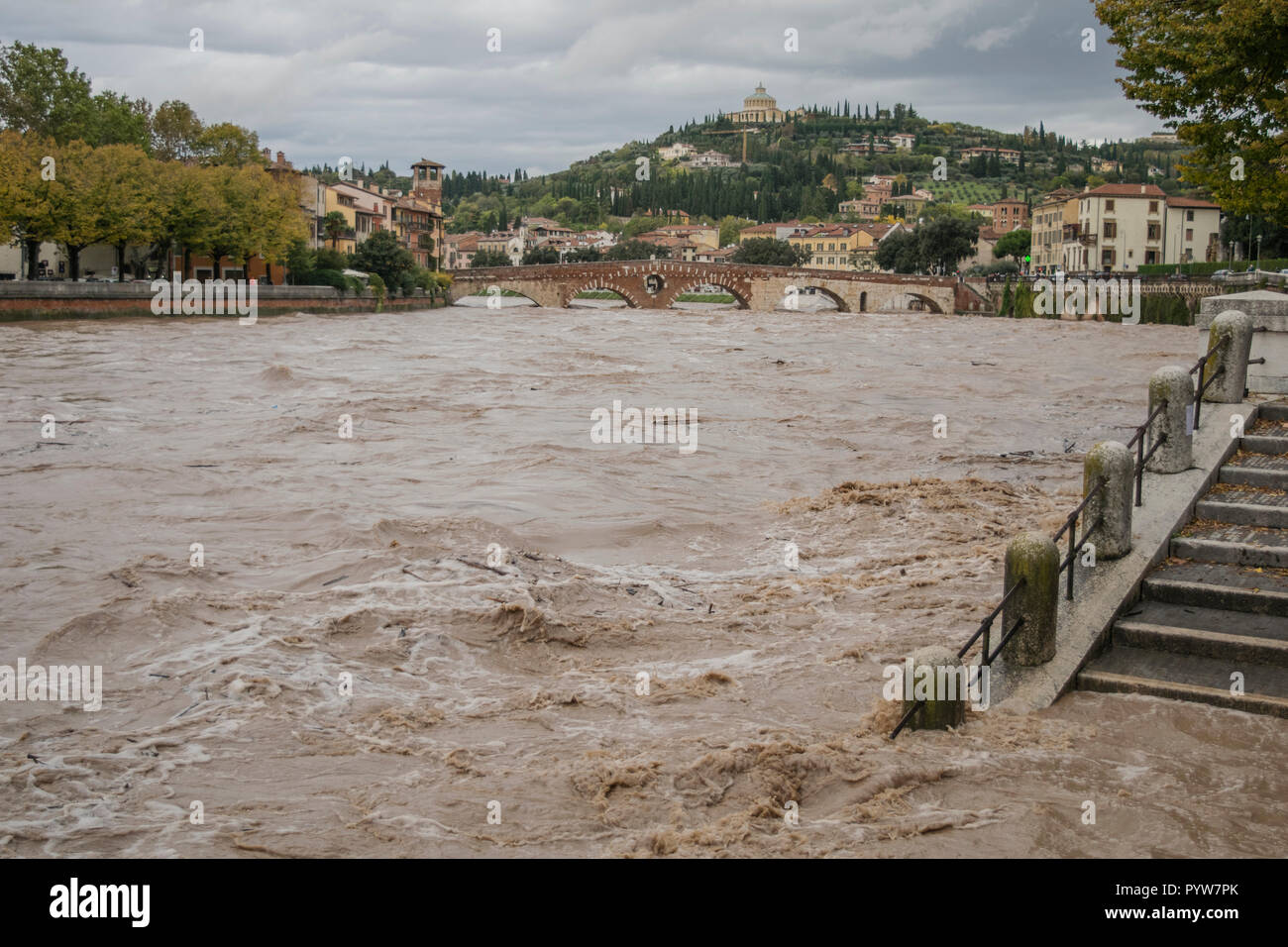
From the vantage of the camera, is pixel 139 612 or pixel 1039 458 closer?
pixel 139 612

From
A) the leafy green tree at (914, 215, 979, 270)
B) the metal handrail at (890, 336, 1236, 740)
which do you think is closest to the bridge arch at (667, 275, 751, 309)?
the leafy green tree at (914, 215, 979, 270)

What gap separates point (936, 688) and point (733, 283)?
221ft

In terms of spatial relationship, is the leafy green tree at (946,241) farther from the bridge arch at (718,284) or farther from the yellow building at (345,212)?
the yellow building at (345,212)

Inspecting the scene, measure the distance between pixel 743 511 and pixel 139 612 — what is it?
20.6 feet

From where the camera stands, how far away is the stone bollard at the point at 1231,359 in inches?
380

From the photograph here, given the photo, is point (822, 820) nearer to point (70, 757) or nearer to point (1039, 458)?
point (70, 757)

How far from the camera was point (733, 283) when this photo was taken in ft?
238

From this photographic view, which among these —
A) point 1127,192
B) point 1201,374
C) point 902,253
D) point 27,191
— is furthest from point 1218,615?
point 902,253

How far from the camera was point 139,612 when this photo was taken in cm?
891

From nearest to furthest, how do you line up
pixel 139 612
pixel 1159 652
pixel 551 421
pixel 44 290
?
pixel 1159 652 → pixel 139 612 → pixel 551 421 → pixel 44 290

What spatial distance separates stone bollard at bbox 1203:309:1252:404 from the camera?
31.7 ft

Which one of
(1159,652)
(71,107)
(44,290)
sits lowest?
(1159,652)

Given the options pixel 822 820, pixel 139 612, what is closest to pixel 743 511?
pixel 139 612

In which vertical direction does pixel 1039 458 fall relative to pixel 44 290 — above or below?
below
